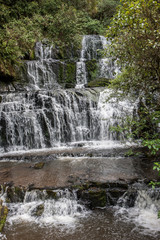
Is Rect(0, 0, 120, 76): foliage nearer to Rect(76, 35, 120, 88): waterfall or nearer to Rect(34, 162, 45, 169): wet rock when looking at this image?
Rect(76, 35, 120, 88): waterfall

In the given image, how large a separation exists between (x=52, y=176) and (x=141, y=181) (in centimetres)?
278

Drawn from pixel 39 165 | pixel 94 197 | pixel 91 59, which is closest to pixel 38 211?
pixel 94 197

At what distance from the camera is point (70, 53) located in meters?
17.8

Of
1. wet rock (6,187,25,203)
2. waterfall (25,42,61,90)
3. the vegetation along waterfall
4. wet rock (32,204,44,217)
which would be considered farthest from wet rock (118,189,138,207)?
waterfall (25,42,61,90)

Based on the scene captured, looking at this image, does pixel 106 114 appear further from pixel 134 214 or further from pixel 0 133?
pixel 134 214

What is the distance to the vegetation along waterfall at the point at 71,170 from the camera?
179 inches

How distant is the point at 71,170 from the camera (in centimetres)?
668

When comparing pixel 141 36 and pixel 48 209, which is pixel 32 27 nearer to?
pixel 141 36

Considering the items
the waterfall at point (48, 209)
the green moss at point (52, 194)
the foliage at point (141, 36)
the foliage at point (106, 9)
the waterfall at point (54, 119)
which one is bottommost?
the waterfall at point (48, 209)

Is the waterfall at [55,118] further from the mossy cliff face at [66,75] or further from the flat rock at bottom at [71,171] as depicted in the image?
the mossy cliff face at [66,75]

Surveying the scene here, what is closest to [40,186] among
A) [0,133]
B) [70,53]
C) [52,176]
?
[52,176]

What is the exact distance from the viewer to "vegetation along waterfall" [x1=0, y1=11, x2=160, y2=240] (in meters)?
4.55

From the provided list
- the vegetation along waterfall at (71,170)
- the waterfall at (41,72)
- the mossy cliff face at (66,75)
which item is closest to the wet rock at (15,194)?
the vegetation along waterfall at (71,170)

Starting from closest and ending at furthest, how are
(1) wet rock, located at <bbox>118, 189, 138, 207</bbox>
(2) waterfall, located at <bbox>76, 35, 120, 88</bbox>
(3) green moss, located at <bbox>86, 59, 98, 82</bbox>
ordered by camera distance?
(1) wet rock, located at <bbox>118, 189, 138, 207</bbox>, (2) waterfall, located at <bbox>76, 35, 120, 88</bbox>, (3) green moss, located at <bbox>86, 59, 98, 82</bbox>
